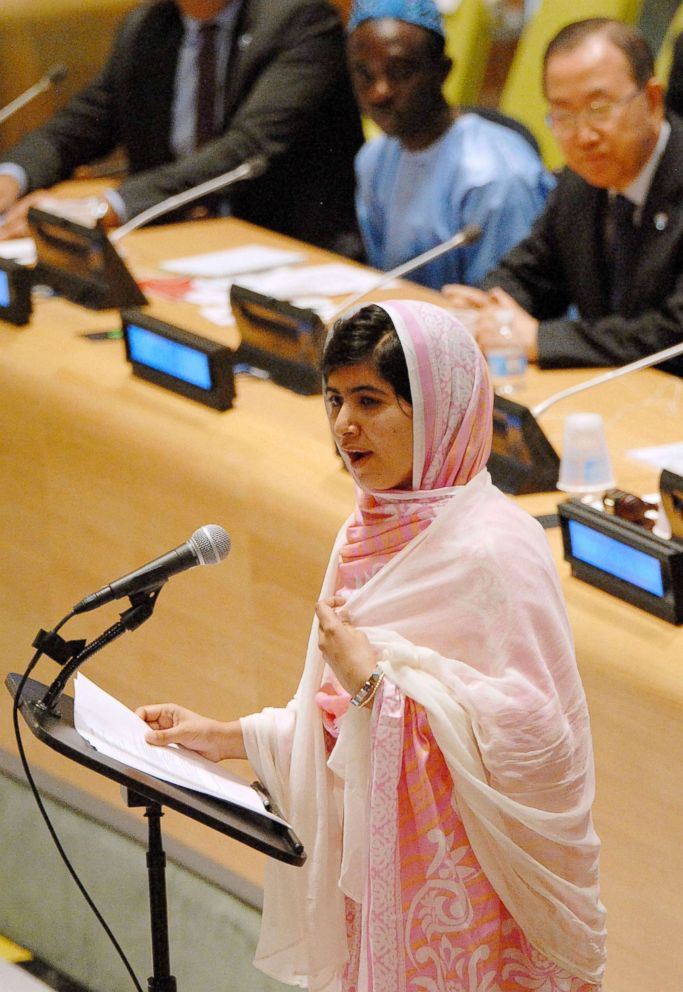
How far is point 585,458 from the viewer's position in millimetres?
2465

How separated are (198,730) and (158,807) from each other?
0.59 feet

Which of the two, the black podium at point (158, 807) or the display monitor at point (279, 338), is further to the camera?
the display monitor at point (279, 338)

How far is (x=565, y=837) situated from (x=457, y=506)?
0.33 metres

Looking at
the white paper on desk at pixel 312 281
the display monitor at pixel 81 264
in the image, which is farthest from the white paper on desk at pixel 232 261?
the display monitor at pixel 81 264

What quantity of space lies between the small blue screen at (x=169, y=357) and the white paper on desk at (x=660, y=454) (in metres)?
0.72

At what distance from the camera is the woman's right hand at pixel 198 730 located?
5.49ft

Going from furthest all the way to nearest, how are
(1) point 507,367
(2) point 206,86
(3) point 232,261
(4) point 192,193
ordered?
(2) point 206,86, (4) point 192,193, (3) point 232,261, (1) point 507,367

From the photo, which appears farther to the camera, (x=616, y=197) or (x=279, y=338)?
(x=616, y=197)

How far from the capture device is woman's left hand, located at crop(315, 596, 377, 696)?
1516mm

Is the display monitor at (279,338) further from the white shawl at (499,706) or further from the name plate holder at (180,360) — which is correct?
the white shawl at (499,706)

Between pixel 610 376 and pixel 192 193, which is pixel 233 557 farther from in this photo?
pixel 192 193

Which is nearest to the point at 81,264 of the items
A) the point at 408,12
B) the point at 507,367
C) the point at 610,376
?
the point at 408,12

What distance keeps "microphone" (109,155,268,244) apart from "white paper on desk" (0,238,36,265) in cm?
19

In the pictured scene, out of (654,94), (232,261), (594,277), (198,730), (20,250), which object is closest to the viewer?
(198,730)
